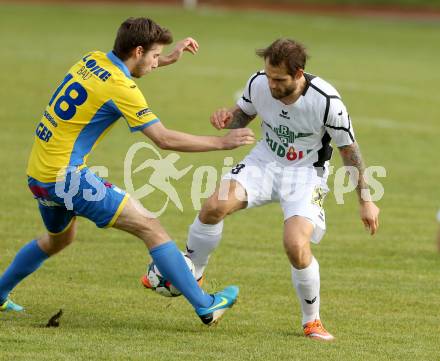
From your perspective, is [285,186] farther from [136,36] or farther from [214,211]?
[136,36]

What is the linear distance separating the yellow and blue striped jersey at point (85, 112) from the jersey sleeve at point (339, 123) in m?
1.28

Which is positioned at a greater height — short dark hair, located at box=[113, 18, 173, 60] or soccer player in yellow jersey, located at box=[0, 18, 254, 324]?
short dark hair, located at box=[113, 18, 173, 60]

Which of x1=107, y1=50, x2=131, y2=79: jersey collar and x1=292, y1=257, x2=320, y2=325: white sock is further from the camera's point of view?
x1=292, y1=257, x2=320, y2=325: white sock

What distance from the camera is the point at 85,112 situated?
7047 millimetres

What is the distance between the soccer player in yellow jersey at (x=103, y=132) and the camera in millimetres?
6996

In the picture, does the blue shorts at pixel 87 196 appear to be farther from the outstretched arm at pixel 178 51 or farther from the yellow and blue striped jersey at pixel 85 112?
the outstretched arm at pixel 178 51

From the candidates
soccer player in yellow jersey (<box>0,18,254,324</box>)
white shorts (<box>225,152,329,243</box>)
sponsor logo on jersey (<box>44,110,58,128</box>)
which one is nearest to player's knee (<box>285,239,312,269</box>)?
white shorts (<box>225,152,329,243</box>)

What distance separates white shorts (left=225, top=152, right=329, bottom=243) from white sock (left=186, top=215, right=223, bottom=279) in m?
0.33

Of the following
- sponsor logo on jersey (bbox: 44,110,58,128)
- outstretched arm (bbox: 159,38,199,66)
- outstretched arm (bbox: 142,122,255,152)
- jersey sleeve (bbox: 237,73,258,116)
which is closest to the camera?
outstretched arm (bbox: 142,122,255,152)

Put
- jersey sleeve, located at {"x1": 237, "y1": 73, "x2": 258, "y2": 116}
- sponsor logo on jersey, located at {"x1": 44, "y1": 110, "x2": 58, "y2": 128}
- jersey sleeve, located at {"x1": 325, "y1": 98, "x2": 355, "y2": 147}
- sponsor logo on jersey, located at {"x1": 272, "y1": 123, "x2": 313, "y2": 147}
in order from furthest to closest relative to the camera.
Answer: jersey sleeve, located at {"x1": 237, "y1": 73, "x2": 258, "y2": 116} < sponsor logo on jersey, located at {"x1": 272, "y1": 123, "x2": 313, "y2": 147} < jersey sleeve, located at {"x1": 325, "y1": 98, "x2": 355, "y2": 147} < sponsor logo on jersey, located at {"x1": 44, "y1": 110, "x2": 58, "y2": 128}

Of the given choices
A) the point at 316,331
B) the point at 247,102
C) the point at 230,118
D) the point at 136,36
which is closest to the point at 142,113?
the point at 136,36

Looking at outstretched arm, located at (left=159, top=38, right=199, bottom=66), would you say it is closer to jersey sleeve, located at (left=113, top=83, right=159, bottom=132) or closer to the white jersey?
the white jersey

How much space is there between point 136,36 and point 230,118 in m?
1.12

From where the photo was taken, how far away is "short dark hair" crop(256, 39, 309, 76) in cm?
722
